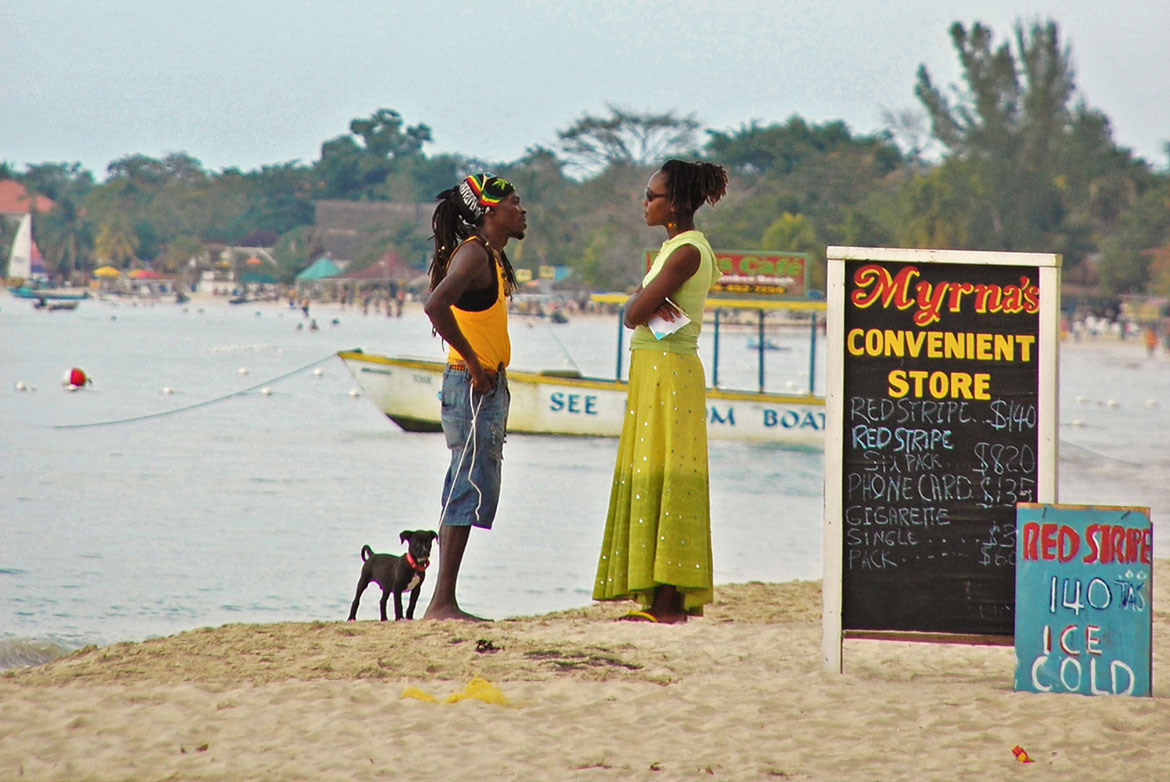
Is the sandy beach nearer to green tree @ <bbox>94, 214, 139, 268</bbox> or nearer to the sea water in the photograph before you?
the sea water

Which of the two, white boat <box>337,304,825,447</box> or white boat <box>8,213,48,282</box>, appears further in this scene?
white boat <box>8,213,48,282</box>

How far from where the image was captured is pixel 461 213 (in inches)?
201

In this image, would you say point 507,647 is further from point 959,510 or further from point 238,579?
point 238,579

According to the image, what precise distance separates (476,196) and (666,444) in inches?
44.2

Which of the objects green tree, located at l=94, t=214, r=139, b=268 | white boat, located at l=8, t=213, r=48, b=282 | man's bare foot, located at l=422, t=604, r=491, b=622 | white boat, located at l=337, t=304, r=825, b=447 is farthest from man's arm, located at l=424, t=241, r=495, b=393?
white boat, located at l=8, t=213, r=48, b=282

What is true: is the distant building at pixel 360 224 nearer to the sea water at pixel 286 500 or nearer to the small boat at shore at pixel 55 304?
the small boat at shore at pixel 55 304

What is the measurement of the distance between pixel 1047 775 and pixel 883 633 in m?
0.92

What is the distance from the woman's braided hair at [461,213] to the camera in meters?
5.08

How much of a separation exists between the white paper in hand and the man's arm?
599 millimetres

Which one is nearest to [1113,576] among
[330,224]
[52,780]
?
[52,780]

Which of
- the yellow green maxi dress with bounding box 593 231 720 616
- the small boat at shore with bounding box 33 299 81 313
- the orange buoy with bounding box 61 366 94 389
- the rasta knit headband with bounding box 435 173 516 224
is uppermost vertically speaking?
the rasta knit headband with bounding box 435 173 516 224

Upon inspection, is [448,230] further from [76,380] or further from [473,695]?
[76,380]

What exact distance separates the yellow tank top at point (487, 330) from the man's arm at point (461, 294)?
0.05 meters

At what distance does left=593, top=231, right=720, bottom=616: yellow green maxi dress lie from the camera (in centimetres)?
483
